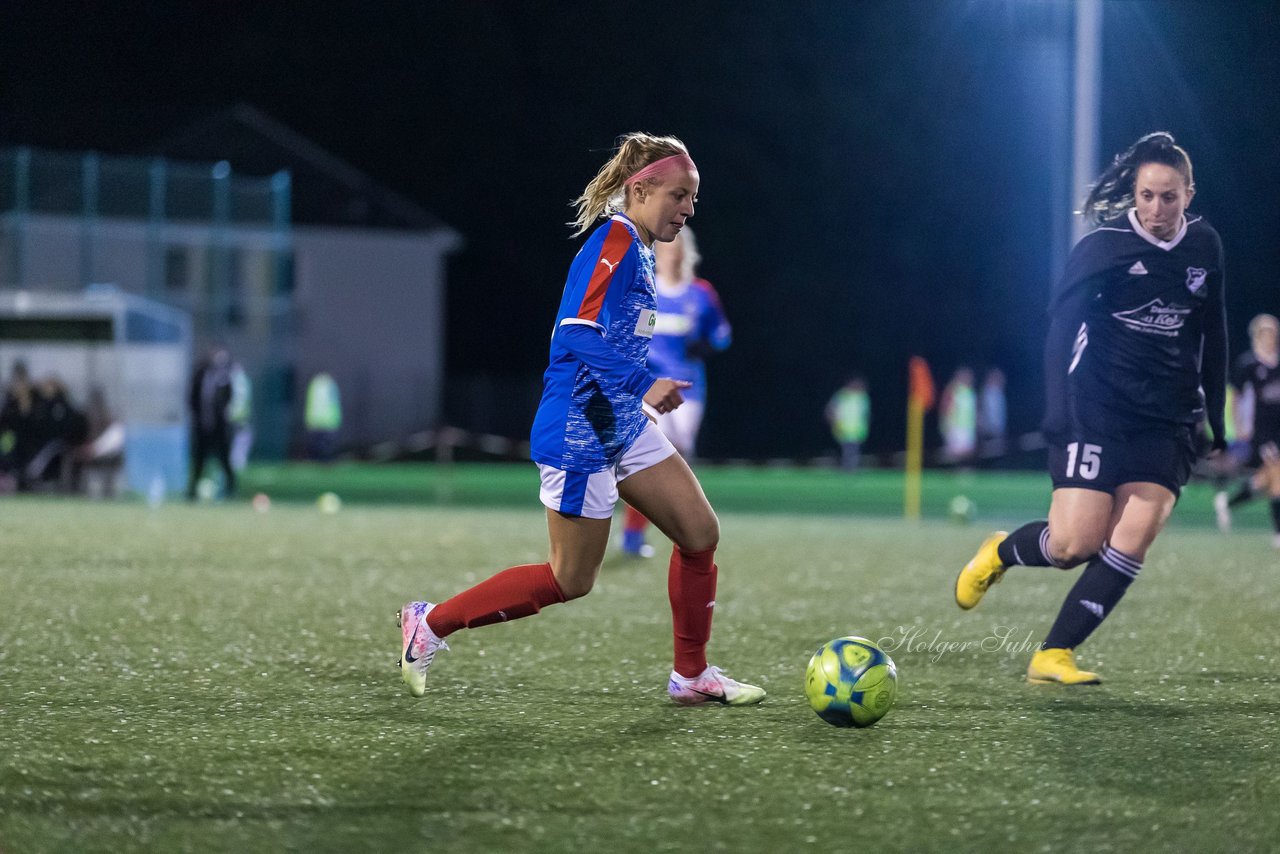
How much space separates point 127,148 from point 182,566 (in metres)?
37.6

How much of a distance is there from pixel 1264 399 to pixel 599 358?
34.2 feet

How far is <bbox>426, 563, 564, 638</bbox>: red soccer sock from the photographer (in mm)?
5500

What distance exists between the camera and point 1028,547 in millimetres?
6402

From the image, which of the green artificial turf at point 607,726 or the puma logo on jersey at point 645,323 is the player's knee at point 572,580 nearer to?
the green artificial turf at point 607,726

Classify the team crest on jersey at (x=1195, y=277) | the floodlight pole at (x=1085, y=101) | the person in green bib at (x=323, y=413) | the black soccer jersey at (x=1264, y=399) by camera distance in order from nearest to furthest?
the team crest on jersey at (x=1195, y=277) < the black soccer jersey at (x=1264, y=399) < the floodlight pole at (x=1085, y=101) < the person in green bib at (x=323, y=413)

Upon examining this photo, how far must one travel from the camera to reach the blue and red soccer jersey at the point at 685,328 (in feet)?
36.6

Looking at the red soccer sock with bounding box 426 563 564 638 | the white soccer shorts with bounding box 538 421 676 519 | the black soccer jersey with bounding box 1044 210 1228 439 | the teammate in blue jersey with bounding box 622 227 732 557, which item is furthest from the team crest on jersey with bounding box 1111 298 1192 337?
the teammate in blue jersey with bounding box 622 227 732 557

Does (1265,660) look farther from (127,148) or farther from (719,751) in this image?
(127,148)

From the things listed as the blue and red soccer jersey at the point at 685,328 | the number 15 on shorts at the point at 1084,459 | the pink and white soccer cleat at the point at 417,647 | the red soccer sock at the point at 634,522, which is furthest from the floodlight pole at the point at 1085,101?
the pink and white soccer cleat at the point at 417,647

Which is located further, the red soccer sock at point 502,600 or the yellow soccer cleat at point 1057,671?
the yellow soccer cleat at point 1057,671

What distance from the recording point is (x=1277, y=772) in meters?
4.60

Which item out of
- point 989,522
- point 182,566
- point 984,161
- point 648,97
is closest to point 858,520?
point 989,522

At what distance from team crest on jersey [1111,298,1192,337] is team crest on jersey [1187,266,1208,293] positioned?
83mm

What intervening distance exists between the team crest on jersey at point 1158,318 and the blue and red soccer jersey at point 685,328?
523 cm
